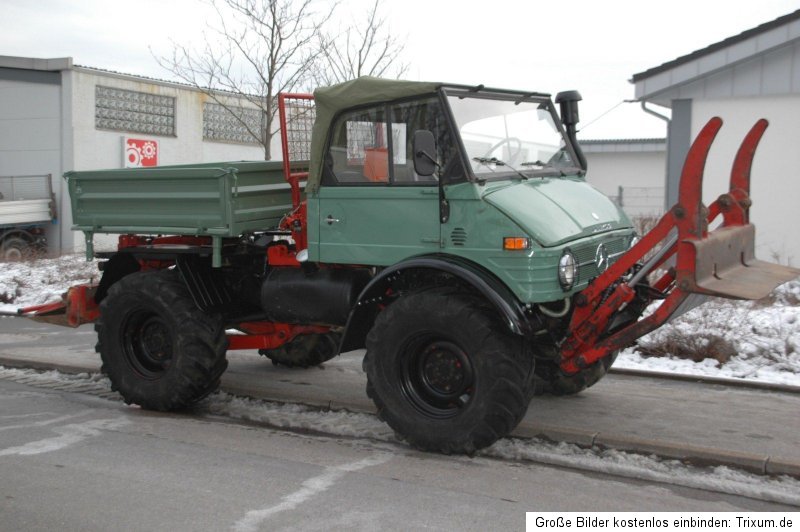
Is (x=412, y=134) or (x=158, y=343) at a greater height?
(x=412, y=134)

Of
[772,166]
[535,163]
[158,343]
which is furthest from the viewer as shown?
[772,166]

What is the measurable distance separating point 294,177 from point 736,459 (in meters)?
4.06

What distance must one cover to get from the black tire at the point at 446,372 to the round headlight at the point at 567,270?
0.51 m

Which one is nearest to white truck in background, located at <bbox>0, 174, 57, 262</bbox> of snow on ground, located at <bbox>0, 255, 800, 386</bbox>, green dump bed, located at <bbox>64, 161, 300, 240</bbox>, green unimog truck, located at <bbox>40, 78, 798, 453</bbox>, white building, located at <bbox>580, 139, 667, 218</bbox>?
green dump bed, located at <bbox>64, 161, 300, 240</bbox>

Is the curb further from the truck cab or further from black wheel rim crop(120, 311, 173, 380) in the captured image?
black wheel rim crop(120, 311, 173, 380)

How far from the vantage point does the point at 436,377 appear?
6.29 m

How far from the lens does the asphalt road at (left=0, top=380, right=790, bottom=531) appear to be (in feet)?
16.4

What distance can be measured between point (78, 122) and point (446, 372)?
20.6m

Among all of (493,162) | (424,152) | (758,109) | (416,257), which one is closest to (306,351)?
(416,257)

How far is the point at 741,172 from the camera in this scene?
6.63m

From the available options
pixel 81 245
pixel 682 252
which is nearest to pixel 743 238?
pixel 682 252

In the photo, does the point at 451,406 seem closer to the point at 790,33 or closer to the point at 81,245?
the point at 790,33

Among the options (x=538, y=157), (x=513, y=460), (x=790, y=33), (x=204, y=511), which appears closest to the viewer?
→ (x=204, y=511)

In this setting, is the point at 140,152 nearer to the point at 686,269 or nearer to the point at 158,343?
the point at 158,343
